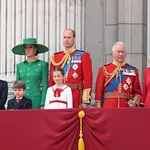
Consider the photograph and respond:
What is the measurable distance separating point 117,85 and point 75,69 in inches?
24.1

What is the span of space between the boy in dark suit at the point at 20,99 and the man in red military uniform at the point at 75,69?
0.45 meters

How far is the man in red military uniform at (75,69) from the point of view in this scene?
1061 centimetres

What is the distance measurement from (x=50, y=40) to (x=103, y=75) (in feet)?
6.73

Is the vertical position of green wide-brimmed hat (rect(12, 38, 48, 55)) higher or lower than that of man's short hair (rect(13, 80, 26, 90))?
higher

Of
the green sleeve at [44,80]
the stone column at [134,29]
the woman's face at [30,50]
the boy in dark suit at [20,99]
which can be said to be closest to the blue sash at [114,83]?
the green sleeve at [44,80]

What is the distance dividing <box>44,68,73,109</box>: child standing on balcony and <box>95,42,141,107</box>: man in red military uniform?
0.54 meters

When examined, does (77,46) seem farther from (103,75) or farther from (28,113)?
(28,113)

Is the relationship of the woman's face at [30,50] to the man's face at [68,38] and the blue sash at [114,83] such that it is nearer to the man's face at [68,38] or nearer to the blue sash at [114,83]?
the man's face at [68,38]

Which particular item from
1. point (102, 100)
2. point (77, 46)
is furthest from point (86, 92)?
point (77, 46)

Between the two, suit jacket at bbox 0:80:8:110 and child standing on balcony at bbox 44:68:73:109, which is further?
suit jacket at bbox 0:80:8:110

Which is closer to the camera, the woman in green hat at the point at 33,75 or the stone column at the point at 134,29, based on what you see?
the woman in green hat at the point at 33,75

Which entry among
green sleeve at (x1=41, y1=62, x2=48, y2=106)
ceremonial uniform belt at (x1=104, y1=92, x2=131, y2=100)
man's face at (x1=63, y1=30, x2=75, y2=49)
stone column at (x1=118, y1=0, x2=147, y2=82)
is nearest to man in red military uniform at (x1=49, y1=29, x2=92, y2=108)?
man's face at (x1=63, y1=30, x2=75, y2=49)

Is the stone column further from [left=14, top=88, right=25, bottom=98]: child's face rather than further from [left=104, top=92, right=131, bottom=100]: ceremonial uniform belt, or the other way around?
[left=14, top=88, right=25, bottom=98]: child's face

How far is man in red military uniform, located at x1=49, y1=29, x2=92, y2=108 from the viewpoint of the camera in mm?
10609
